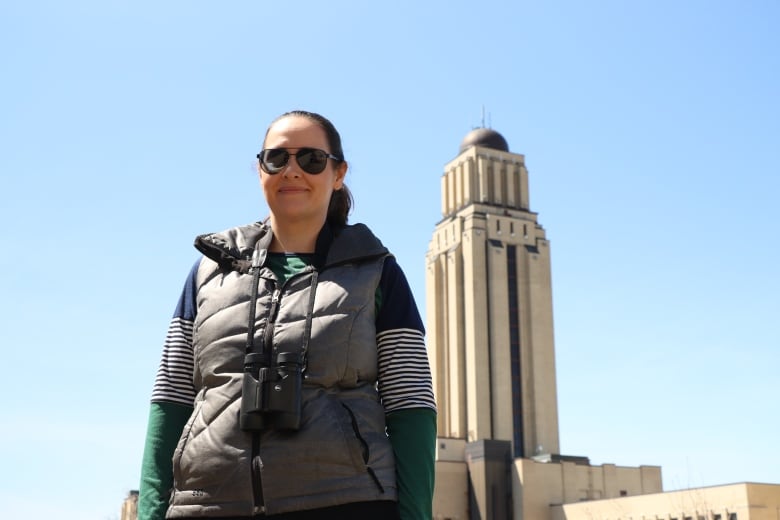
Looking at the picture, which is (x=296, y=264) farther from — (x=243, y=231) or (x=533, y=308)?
(x=533, y=308)

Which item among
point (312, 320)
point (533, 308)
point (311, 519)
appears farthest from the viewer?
point (533, 308)

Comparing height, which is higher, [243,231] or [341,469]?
[243,231]

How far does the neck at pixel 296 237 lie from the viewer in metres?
3.75

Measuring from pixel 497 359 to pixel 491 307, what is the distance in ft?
12.8

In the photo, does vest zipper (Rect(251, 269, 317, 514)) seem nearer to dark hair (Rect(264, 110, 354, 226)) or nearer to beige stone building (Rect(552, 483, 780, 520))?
dark hair (Rect(264, 110, 354, 226))

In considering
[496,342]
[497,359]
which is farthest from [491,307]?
[497,359]

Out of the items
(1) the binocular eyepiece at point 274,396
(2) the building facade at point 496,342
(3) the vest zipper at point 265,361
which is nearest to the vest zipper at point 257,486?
(3) the vest zipper at point 265,361

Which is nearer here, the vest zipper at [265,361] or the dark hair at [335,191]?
the vest zipper at [265,361]

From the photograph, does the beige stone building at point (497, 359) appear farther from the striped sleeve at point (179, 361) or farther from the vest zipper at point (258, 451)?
the vest zipper at point (258, 451)

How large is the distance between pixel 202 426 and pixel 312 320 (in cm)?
52

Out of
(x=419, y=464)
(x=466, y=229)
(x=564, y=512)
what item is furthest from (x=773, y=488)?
(x=419, y=464)

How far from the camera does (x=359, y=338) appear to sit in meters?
3.42

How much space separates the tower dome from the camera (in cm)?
7425

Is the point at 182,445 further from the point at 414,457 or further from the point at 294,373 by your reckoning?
the point at 414,457
